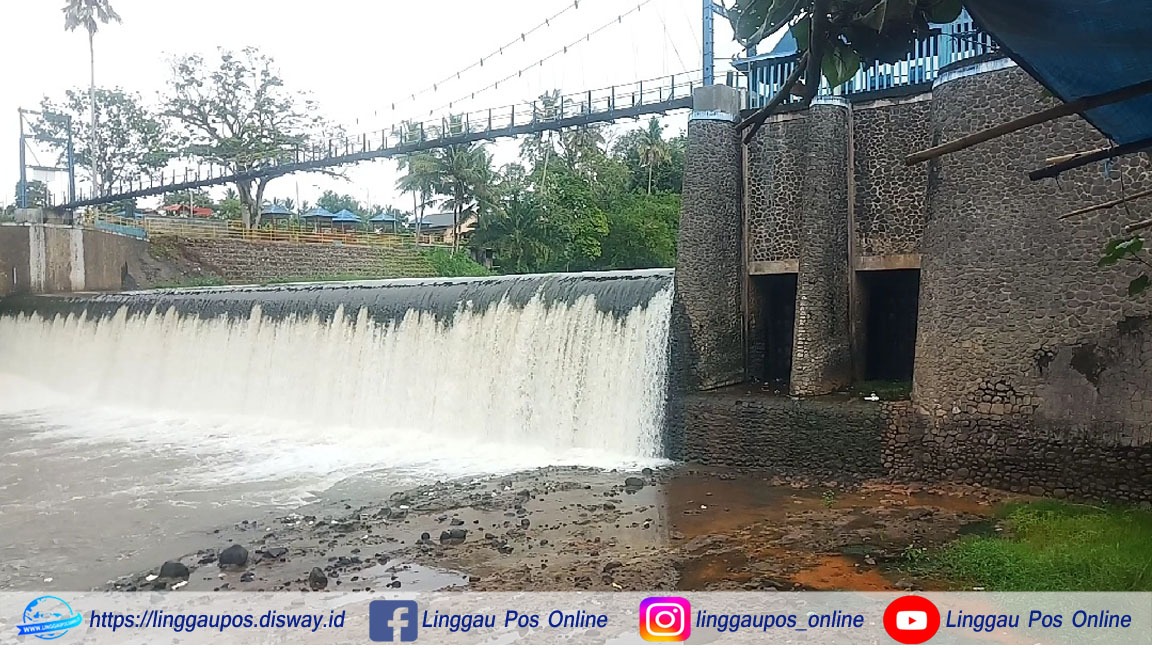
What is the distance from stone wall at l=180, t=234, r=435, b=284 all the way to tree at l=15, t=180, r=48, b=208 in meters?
5.28

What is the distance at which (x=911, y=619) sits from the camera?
487cm

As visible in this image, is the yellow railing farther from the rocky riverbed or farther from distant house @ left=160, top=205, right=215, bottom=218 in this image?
the rocky riverbed

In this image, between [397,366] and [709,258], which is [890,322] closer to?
[709,258]

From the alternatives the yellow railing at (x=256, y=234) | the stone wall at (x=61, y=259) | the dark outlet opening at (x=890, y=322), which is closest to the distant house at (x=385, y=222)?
the yellow railing at (x=256, y=234)

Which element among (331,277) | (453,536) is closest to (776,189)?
(453,536)

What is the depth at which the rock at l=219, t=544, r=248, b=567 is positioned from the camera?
647 centimetres

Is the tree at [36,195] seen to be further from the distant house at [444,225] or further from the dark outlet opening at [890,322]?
the dark outlet opening at [890,322]

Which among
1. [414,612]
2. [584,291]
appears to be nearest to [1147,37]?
[414,612]

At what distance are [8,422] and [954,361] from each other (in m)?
14.2

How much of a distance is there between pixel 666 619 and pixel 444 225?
3291cm

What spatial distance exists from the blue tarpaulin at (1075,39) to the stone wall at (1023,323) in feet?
15.4

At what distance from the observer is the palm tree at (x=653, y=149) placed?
87.0 ft
